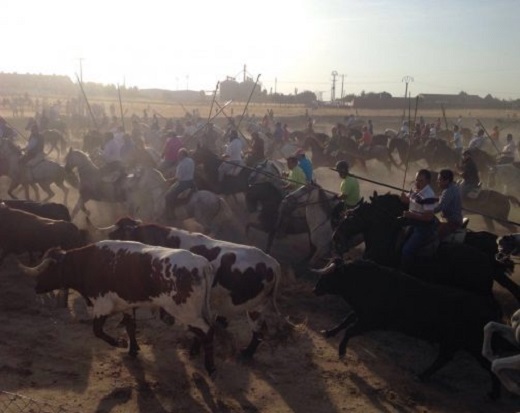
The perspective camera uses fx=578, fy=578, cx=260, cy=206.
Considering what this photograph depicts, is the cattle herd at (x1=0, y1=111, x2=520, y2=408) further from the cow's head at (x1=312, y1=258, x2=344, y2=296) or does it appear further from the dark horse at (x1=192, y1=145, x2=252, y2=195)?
the dark horse at (x1=192, y1=145, x2=252, y2=195)

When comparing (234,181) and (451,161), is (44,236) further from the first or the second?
(451,161)

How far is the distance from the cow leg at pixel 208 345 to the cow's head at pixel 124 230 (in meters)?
2.19

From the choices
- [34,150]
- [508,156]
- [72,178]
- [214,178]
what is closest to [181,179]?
[214,178]

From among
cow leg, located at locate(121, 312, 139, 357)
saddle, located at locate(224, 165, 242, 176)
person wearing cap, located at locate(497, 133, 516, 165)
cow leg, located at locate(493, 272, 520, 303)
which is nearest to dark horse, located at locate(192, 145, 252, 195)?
saddle, located at locate(224, 165, 242, 176)

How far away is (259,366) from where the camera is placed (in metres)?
7.66

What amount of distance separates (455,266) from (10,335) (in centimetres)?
662

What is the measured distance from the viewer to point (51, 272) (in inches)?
315

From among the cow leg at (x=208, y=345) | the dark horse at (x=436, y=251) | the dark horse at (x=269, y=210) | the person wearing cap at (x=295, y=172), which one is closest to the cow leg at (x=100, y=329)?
the cow leg at (x=208, y=345)

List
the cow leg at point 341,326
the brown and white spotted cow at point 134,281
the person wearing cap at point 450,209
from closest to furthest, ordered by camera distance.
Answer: the brown and white spotted cow at point 134,281
the cow leg at point 341,326
the person wearing cap at point 450,209

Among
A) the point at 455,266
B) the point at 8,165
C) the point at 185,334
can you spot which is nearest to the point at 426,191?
the point at 455,266

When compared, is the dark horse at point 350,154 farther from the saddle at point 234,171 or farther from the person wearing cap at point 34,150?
the person wearing cap at point 34,150

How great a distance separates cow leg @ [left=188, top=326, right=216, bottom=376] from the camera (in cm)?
701

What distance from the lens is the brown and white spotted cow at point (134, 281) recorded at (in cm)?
689

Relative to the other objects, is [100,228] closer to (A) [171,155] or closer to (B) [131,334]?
(B) [131,334]
